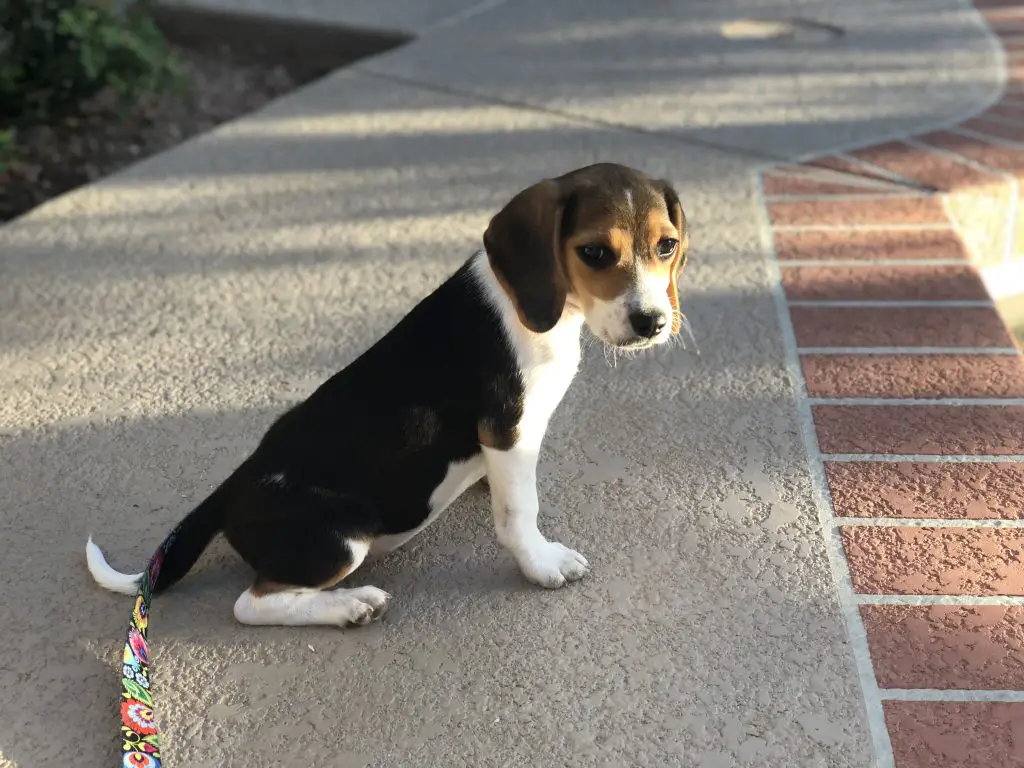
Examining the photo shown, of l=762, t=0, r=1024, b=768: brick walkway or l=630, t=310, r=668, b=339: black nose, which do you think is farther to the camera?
l=762, t=0, r=1024, b=768: brick walkway

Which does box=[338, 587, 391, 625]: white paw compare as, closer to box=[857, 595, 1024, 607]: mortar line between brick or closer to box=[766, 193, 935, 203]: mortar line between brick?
box=[857, 595, 1024, 607]: mortar line between brick

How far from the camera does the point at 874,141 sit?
523 centimetres

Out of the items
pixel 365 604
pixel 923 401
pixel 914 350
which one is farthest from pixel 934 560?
pixel 365 604

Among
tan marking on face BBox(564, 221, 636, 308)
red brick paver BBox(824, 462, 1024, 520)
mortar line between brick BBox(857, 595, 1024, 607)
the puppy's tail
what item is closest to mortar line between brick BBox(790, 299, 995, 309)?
red brick paver BBox(824, 462, 1024, 520)

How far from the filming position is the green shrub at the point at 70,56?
5.29 m

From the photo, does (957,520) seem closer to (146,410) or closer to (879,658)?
(879,658)

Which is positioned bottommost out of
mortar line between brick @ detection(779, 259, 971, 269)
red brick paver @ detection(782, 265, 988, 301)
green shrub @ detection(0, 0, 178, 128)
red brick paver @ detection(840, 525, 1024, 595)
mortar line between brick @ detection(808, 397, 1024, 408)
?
red brick paver @ detection(840, 525, 1024, 595)

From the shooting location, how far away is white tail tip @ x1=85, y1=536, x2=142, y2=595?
291 centimetres

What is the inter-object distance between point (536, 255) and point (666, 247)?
12.0 inches

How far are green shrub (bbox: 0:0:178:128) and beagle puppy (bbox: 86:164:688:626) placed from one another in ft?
10.7

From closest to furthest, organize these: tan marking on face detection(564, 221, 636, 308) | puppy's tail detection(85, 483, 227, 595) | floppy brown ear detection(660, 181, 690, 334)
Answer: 1. tan marking on face detection(564, 221, 636, 308)
2. floppy brown ear detection(660, 181, 690, 334)
3. puppy's tail detection(85, 483, 227, 595)

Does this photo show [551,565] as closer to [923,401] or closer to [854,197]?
[923,401]

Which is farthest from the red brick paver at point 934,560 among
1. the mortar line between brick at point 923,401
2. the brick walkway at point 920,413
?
the mortar line between brick at point 923,401

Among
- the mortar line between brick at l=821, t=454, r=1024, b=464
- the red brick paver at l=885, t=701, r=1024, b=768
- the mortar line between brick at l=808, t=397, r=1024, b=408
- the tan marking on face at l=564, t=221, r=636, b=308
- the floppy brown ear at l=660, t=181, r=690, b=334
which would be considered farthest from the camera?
the mortar line between brick at l=808, t=397, r=1024, b=408
